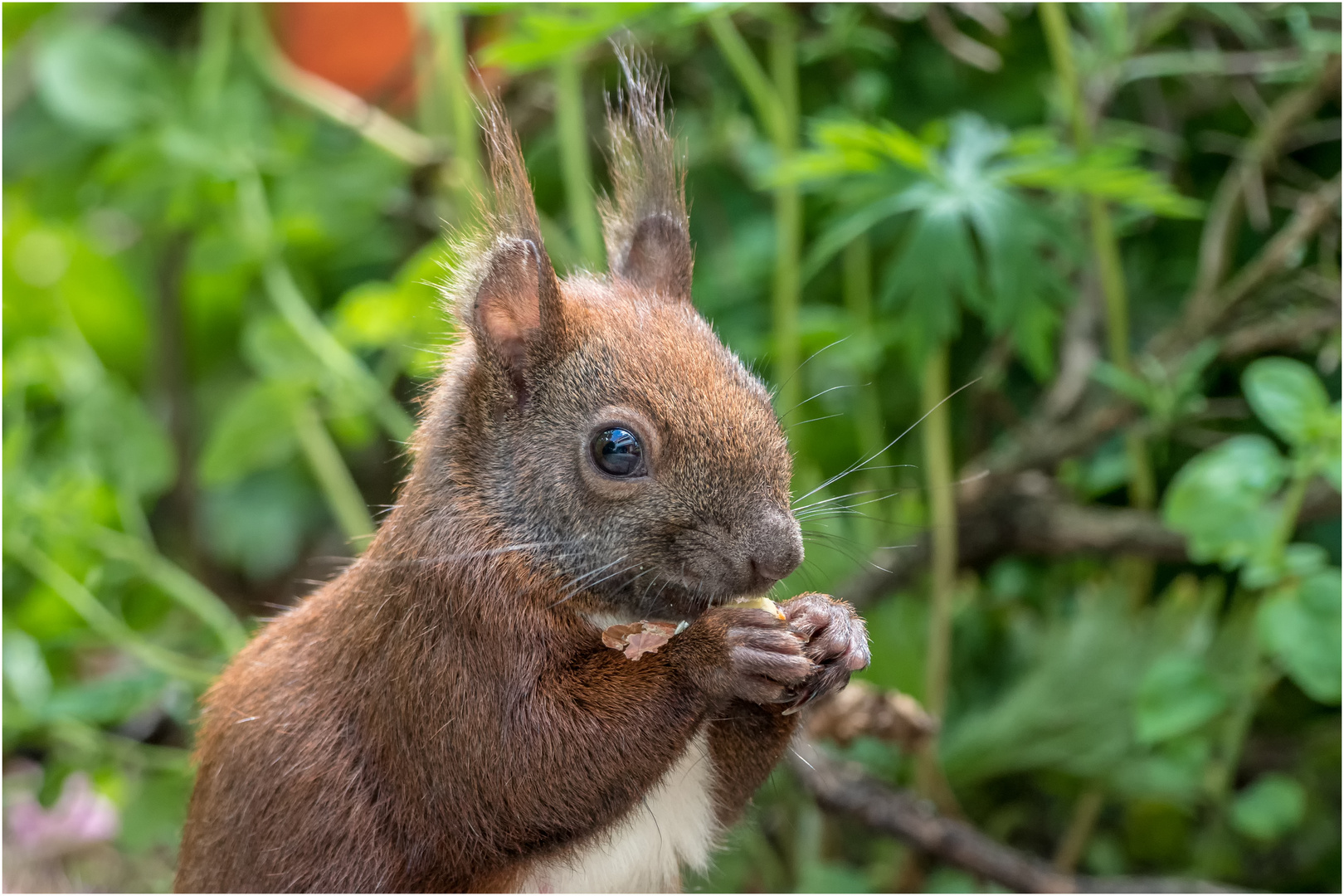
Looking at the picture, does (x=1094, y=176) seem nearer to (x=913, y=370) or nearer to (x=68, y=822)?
(x=913, y=370)

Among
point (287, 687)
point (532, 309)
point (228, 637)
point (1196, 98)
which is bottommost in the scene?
point (228, 637)

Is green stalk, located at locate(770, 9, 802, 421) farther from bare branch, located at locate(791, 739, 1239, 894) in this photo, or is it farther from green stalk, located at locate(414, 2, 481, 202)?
bare branch, located at locate(791, 739, 1239, 894)

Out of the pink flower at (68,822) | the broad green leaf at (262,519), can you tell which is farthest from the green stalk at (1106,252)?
the pink flower at (68,822)

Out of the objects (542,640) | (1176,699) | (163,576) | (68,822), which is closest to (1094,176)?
(1176,699)

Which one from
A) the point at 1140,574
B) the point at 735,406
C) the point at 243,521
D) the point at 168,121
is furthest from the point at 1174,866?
the point at 168,121

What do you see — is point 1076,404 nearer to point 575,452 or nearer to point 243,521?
point 575,452

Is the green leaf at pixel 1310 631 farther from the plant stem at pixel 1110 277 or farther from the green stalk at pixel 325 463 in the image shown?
the green stalk at pixel 325 463

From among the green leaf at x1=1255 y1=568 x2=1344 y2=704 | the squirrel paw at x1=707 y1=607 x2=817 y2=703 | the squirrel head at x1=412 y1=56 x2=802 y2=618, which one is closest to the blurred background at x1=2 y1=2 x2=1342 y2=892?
the green leaf at x1=1255 y1=568 x2=1344 y2=704
